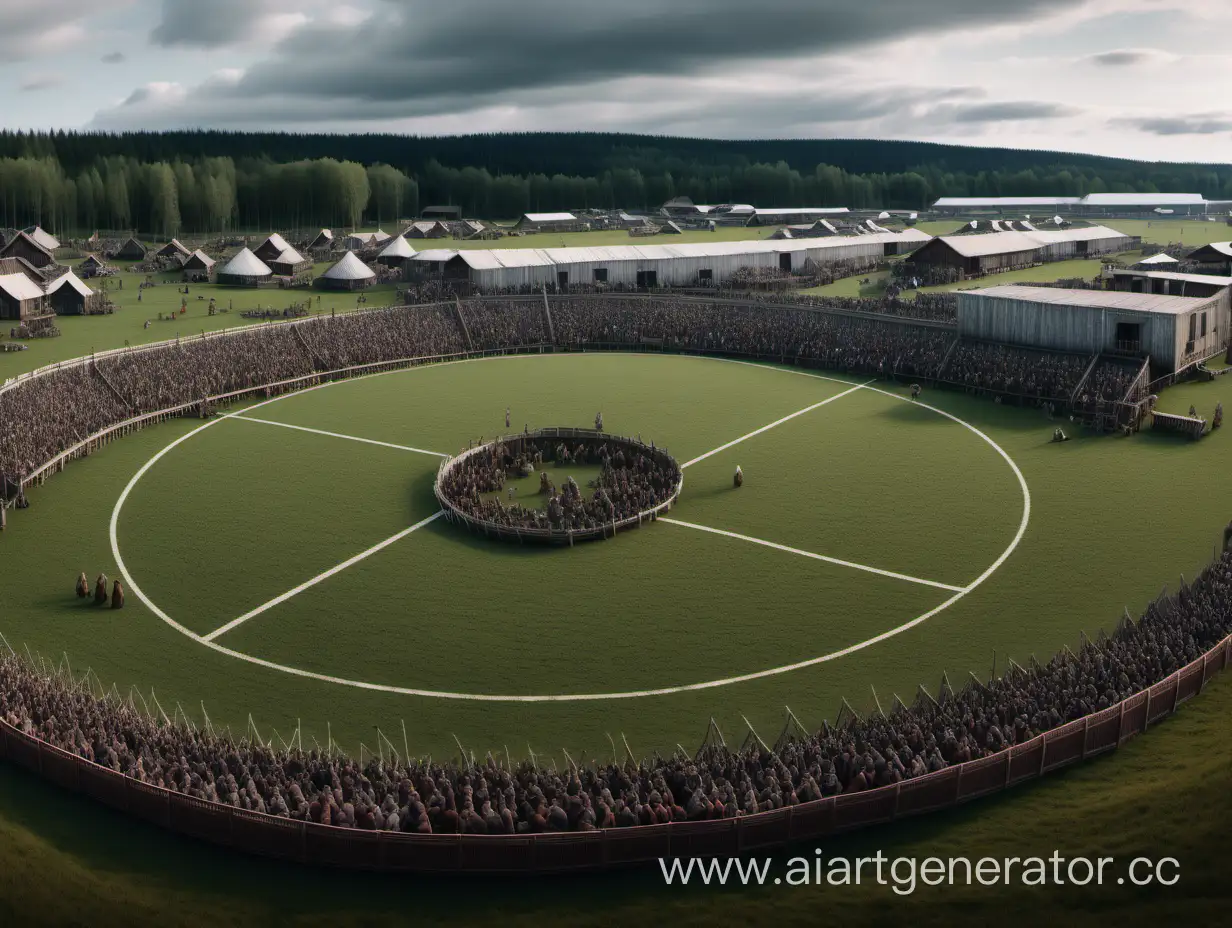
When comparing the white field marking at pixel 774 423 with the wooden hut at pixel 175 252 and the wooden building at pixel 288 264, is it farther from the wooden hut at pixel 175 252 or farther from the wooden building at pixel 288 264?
the wooden hut at pixel 175 252

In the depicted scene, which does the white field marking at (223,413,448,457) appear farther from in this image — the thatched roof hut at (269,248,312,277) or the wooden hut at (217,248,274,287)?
the thatched roof hut at (269,248,312,277)

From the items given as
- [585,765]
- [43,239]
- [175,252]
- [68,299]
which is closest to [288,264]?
[68,299]

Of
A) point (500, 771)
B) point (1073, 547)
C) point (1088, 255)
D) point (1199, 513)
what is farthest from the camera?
point (1088, 255)

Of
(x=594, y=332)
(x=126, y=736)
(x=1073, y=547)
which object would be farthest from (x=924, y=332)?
(x=126, y=736)

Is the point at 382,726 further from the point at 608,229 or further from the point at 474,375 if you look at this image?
the point at 608,229

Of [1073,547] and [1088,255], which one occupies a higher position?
[1088,255]
